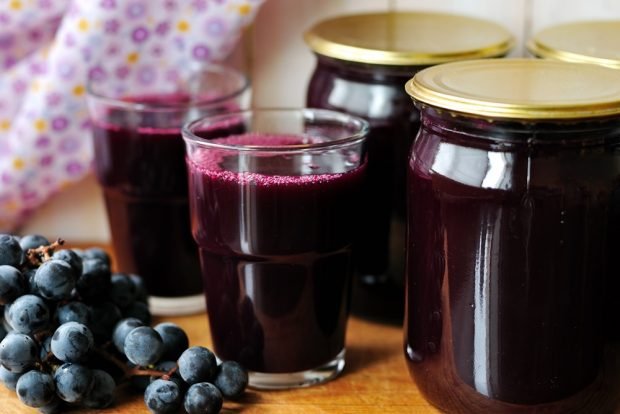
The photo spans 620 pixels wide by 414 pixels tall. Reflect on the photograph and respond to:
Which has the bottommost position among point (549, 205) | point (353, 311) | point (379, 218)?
point (353, 311)

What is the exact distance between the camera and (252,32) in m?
1.25

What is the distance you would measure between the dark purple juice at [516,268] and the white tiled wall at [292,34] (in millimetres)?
426

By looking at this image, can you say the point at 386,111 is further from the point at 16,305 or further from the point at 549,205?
the point at 16,305

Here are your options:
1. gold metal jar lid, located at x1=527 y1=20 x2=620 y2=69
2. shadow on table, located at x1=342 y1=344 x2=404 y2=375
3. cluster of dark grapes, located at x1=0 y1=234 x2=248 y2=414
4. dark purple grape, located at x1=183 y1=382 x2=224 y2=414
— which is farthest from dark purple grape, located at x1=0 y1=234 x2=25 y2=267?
gold metal jar lid, located at x1=527 y1=20 x2=620 y2=69

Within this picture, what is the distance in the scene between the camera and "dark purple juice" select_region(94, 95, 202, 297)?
1077 millimetres

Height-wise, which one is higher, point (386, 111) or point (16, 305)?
point (386, 111)

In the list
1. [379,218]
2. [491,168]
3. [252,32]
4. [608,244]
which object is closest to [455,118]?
[491,168]

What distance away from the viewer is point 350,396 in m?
0.93

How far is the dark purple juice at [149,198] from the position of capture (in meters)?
1.08

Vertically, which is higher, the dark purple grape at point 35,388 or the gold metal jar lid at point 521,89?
the gold metal jar lid at point 521,89

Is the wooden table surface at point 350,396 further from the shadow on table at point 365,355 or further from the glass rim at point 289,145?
the glass rim at point 289,145

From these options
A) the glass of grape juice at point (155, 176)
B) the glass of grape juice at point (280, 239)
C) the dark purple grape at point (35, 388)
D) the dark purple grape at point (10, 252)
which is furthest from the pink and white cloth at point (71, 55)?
the dark purple grape at point (35, 388)

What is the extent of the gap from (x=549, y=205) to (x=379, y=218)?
0.31m

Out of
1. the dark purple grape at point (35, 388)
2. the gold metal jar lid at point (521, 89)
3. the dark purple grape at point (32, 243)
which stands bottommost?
the dark purple grape at point (35, 388)
